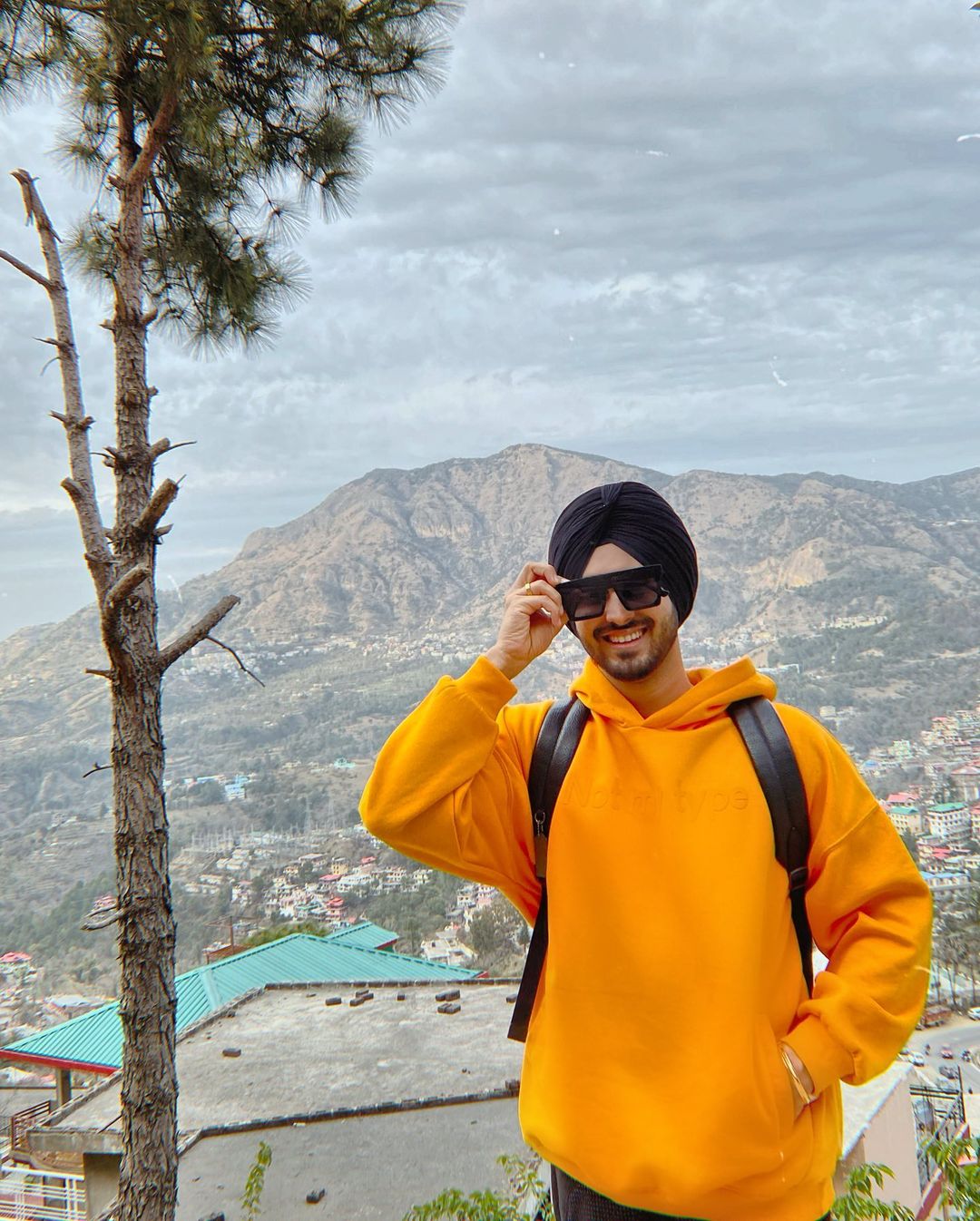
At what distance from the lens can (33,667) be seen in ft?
220

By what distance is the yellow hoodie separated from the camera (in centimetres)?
104

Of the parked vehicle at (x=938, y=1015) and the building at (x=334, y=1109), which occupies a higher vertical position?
the building at (x=334, y=1109)

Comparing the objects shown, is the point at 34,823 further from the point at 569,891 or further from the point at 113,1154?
the point at 569,891

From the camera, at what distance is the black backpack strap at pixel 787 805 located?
1.08 meters

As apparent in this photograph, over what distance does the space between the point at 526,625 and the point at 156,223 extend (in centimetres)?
380

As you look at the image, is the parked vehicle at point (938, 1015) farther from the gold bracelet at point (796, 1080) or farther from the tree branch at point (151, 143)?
the gold bracelet at point (796, 1080)

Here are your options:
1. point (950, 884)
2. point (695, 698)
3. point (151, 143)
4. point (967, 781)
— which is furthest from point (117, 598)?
point (967, 781)

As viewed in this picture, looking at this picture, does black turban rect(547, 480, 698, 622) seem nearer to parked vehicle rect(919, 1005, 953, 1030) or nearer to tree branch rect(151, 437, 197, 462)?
tree branch rect(151, 437, 197, 462)

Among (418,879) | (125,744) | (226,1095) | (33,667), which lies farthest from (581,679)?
(33,667)

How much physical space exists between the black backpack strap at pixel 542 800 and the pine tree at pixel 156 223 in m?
1.68

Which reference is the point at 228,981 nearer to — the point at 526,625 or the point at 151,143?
the point at 151,143

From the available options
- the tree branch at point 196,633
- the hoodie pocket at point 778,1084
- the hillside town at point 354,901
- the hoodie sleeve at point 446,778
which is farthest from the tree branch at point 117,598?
the hillside town at point 354,901

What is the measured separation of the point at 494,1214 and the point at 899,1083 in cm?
380

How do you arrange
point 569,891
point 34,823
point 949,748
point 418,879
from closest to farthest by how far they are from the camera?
point 569,891
point 418,879
point 949,748
point 34,823
